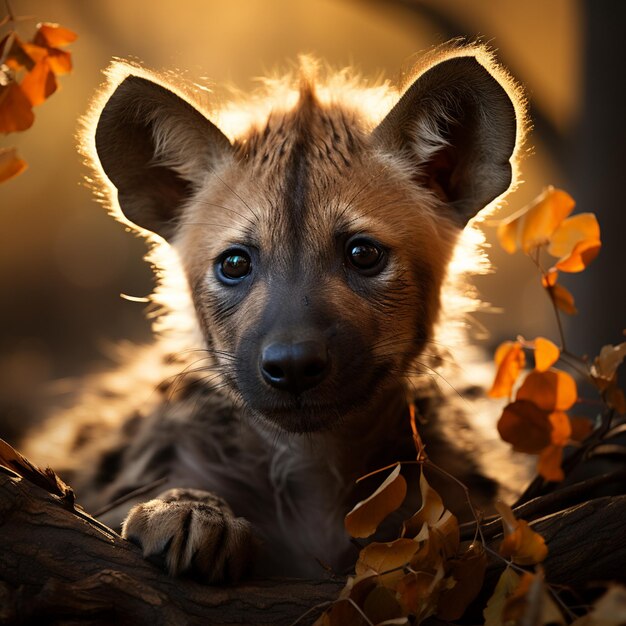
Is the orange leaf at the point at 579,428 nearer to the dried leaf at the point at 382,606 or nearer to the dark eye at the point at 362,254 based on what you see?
the dried leaf at the point at 382,606

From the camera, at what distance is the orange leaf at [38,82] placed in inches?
64.2

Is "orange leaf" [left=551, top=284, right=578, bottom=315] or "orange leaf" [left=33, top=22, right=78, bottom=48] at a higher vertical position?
"orange leaf" [left=551, top=284, right=578, bottom=315]

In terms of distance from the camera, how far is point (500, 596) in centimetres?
147

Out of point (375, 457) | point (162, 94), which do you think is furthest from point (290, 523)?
point (162, 94)

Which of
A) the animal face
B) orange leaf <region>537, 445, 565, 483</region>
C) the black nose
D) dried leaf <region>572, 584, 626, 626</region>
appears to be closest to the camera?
dried leaf <region>572, 584, 626, 626</region>

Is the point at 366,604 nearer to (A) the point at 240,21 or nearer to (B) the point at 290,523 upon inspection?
(B) the point at 290,523

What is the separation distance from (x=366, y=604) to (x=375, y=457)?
2.80ft

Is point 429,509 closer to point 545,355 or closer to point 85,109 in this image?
point 545,355

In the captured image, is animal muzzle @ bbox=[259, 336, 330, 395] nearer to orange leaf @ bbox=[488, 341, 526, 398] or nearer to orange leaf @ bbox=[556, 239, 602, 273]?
orange leaf @ bbox=[488, 341, 526, 398]

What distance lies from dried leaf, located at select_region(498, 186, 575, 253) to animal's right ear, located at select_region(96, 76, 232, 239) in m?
0.95

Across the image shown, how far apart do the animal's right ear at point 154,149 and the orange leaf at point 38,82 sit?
0.53 m

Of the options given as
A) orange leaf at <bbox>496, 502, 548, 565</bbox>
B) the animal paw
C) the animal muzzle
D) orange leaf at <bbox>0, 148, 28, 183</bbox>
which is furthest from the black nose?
orange leaf at <bbox>0, 148, 28, 183</bbox>

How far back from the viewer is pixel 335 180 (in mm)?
2178

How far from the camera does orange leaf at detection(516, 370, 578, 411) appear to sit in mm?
1697
